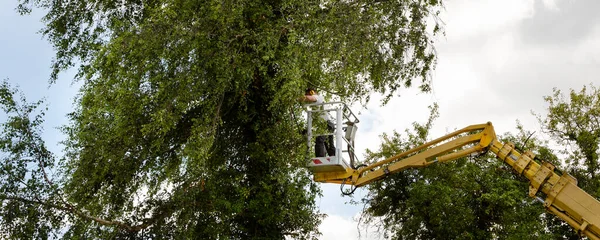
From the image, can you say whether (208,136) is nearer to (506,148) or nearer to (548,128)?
(506,148)

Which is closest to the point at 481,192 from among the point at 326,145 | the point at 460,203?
the point at 460,203

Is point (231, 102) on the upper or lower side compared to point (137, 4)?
lower

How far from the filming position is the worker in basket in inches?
569

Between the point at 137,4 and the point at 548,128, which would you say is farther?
the point at 548,128

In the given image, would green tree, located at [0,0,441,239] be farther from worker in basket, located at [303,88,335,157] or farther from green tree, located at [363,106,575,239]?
green tree, located at [363,106,575,239]

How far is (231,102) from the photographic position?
14.9 m

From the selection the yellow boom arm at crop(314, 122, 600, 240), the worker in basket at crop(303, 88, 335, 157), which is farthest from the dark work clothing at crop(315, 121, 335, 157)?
the yellow boom arm at crop(314, 122, 600, 240)

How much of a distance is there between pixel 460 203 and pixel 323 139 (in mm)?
9690

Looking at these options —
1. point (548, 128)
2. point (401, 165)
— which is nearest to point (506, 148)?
point (401, 165)

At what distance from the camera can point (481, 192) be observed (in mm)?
23500

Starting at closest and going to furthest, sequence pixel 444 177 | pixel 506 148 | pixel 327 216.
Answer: pixel 506 148 < pixel 327 216 < pixel 444 177

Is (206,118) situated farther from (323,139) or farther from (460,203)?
(460,203)

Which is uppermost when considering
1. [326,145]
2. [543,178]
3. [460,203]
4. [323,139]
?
[460,203]

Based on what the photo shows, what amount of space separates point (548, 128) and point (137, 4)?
14954 mm
